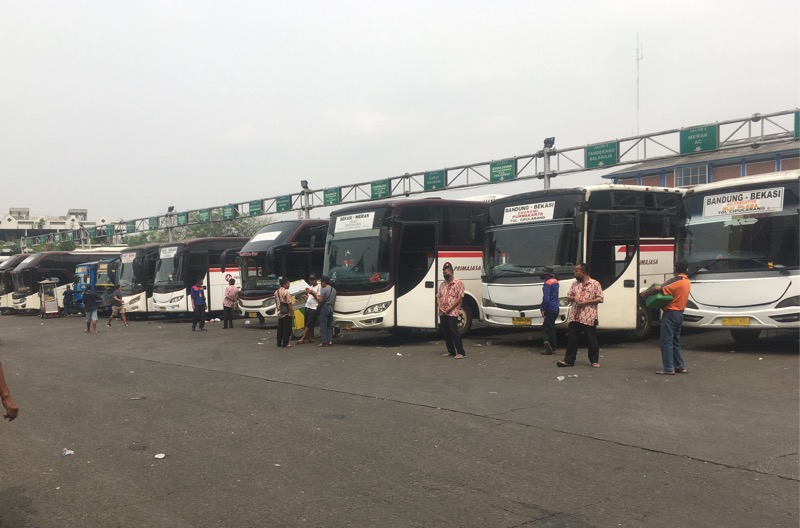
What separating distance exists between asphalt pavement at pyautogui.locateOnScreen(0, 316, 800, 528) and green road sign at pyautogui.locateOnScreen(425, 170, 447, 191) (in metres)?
20.4

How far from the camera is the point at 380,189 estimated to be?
36656mm

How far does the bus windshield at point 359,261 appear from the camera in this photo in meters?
16.0

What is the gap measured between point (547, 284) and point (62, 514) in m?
9.70

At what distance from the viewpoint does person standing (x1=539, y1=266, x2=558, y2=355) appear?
13.1 m

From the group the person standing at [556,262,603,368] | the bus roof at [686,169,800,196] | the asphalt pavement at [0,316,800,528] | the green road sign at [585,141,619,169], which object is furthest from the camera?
the green road sign at [585,141,619,169]

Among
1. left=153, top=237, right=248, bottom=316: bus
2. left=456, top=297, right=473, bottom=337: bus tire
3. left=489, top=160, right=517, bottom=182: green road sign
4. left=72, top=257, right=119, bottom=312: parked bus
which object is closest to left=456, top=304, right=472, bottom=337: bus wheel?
left=456, top=297, right=473, bottom=337: bus tire

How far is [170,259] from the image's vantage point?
29.0m

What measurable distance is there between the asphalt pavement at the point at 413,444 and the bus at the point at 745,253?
31.7 inches

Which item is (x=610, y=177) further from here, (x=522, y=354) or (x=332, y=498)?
(x=332, y=498)

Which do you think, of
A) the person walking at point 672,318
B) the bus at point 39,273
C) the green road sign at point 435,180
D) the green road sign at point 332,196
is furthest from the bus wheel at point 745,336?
the bus at point 39,273

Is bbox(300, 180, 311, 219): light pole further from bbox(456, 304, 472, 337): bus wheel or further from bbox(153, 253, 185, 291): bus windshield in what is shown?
bbox(456, 304, 472, 337): bus wheel

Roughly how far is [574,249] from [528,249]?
3.37ft

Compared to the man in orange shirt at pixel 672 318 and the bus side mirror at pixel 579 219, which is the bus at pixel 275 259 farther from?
the man in orange shirt at pixel 672 318

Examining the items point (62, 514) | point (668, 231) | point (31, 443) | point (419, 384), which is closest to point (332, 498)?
point (62, 514)
